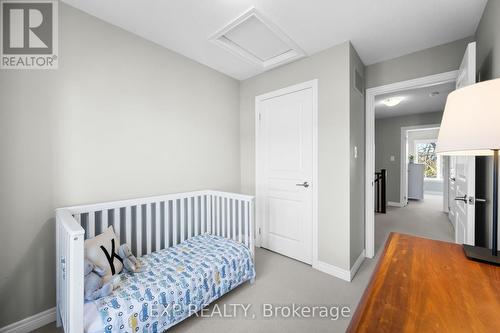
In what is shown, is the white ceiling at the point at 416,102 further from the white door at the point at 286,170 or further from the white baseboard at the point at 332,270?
the white baseboard at the point at 332,270

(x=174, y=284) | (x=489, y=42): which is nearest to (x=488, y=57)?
(x=489, y=42)

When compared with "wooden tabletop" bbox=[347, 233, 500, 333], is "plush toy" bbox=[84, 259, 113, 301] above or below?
below

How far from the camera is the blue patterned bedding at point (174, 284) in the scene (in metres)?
1.25

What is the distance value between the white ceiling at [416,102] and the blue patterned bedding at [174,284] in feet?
11.6

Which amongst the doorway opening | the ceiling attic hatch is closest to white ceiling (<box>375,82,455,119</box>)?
the doorway opening

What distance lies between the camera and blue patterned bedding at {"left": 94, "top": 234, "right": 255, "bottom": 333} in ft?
4.09

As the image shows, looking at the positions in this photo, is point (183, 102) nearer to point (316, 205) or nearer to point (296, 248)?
point (316, 205)

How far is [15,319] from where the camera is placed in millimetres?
1449

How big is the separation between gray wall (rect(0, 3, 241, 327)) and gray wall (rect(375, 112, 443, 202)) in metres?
5.45

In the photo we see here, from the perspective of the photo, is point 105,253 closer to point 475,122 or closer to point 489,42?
point 475,122

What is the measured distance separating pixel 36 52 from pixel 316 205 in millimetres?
2752

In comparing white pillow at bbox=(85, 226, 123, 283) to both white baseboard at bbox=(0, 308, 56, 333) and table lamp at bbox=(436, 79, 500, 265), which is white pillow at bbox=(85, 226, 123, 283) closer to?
white baseboard at bbox=(0, 308, 56, 333)

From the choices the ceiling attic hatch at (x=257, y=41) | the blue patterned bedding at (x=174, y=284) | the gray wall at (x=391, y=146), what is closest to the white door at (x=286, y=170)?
the ceiling attic hatch at (x=257, y=41)

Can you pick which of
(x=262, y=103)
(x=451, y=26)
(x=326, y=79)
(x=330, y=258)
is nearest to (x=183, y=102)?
(x=262, y=103)
